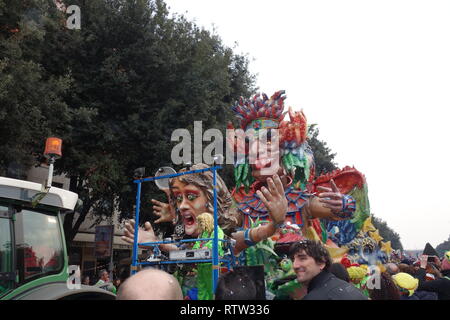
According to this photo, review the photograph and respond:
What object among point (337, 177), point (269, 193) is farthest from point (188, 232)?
point (337, 177)

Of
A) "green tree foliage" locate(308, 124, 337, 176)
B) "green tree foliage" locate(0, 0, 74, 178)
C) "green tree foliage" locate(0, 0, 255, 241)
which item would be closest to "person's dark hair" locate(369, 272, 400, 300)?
"green tree foliage" locate(0, 0, 74, 178)

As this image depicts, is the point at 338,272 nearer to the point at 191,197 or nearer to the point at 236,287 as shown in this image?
the point at 236,287

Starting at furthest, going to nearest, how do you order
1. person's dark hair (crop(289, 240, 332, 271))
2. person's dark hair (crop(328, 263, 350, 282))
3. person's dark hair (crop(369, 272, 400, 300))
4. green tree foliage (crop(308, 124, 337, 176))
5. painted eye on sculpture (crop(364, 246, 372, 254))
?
green tree foliage (crop(308, 124, 337, 176)), painted eye on sculpture (crop(364, 246, 372, 254)), person's dark hair (crop(369, 272, 400, 300)), person's dark hair (crop(328, 263, 350, 282)), person's dark hair (crop(289, 240, 332, 271))

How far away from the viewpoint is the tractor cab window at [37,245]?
3787 mm

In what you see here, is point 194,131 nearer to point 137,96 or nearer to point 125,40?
point 137,96

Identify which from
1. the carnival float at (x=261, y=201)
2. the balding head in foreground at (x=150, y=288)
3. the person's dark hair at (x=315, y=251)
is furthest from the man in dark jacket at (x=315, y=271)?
the carnival float at (x=261, y=201)

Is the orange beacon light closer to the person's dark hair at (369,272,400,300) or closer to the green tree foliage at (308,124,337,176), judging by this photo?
the person's dark hair at (369,272,400,300)

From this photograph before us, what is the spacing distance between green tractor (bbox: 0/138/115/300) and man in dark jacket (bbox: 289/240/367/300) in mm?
2183

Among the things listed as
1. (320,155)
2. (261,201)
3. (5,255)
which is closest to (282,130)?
(261,201)

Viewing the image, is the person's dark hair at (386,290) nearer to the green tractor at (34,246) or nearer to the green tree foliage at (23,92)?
the green tractor at (34,246)

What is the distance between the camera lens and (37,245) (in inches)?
157

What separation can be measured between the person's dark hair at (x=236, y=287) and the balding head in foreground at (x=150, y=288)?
0.68 meters

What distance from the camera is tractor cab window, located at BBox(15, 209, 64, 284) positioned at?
3787 mm

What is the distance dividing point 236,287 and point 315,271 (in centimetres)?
53
